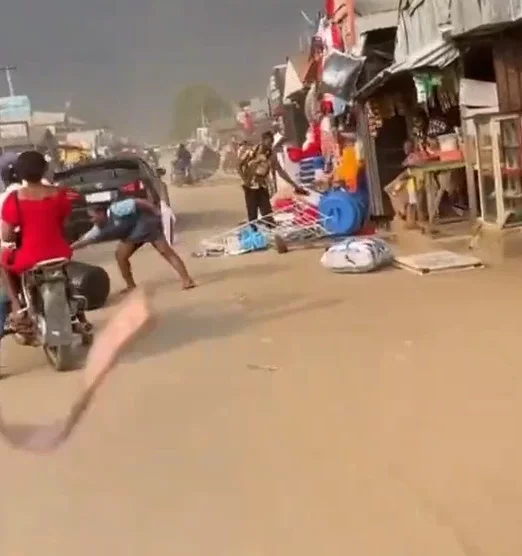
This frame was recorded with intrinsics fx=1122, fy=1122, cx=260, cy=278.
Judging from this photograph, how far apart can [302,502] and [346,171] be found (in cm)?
1500

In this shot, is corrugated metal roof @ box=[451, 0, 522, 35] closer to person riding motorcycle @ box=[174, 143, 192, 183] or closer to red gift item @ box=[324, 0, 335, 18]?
red gift item @ box=[324, 0, 335, 18]

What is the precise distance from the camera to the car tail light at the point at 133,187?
65.0 ft

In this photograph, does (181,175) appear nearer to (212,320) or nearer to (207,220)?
(207,220)

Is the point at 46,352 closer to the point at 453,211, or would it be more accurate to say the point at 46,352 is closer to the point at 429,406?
the point at 429,406

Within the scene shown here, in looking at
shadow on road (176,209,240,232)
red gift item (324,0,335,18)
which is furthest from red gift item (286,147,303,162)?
red gift item (324,0,335,18)

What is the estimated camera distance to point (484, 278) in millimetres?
10742

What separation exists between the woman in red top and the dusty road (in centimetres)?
91

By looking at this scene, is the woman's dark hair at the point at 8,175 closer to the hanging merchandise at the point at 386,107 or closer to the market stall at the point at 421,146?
the market stall at the point at 421,146

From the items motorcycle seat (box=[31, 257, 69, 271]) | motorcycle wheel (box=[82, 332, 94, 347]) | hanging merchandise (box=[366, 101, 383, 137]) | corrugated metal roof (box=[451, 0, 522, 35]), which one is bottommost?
motorcycle wheel (box=[82, 332, 94, 347])

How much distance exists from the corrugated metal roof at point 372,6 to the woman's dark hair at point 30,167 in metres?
14.3

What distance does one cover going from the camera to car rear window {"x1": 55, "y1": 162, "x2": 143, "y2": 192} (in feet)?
65.7

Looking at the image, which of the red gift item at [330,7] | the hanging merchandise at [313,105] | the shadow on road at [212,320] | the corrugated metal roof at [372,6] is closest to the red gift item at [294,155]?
the hanging merchandise at [313,105]

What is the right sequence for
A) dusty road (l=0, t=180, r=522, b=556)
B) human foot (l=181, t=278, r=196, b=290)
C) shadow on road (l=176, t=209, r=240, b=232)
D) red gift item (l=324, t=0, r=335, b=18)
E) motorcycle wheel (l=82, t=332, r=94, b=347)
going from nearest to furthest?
dusty road (l=0, t=180, r=522, b=556) → motorcycle wheel (l=82, t=332, r=94, b=347) → human foot (l=181, t=278, r=196, b=290) → shadow on road (l=176, t=209, r=240, b=232) → red gift item (l=324, t=0, r=335, b=18)

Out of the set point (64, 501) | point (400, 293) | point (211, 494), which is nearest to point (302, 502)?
point (211, 494)
